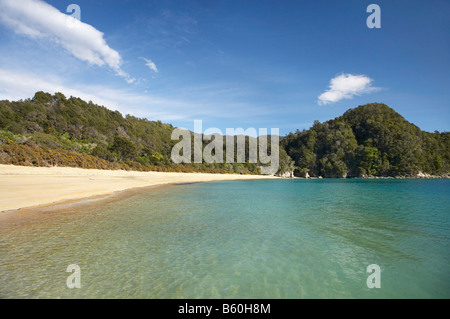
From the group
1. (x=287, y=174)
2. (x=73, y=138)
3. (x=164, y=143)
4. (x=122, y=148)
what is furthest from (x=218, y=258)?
(x=287, y=174)

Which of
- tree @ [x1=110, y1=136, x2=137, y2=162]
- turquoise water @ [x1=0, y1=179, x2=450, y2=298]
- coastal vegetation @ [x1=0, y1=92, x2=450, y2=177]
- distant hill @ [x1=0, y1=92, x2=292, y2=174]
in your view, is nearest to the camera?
turquoise water @ [x1=0, y1=179, x2=450, y2=298]

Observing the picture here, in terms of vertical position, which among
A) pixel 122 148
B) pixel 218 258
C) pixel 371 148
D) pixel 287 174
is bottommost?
pixel 287 174

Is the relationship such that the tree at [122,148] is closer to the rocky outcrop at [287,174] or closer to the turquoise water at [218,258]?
the turquoise water at [218,258]

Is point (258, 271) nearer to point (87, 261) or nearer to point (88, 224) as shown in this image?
point (87, 261)

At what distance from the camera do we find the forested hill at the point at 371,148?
316ft

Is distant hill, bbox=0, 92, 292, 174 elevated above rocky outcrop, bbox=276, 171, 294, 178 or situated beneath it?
elevated above

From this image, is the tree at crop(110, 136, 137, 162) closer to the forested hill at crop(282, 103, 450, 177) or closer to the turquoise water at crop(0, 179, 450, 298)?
the turquoise water at crop(0, 179, 450, 298)

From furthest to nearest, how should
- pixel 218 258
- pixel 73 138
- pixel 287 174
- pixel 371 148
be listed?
pixel 287 174, pixel 371 148, pixel 73 138, pixel 218 258

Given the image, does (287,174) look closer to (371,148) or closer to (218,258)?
(371,148)

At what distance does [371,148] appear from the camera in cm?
9900

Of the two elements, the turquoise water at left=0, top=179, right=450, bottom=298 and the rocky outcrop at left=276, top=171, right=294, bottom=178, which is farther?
the rocky outcrop at left=276, top=171, right=294, bottom=178

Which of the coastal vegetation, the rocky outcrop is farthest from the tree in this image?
the rocky outcrop

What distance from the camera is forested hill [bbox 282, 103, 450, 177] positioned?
96.2 m
